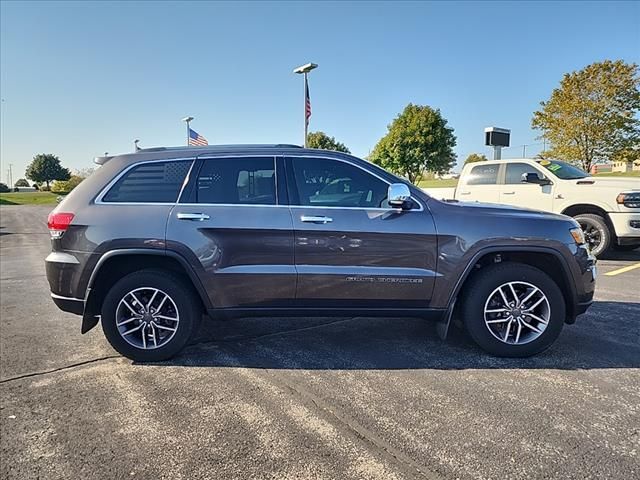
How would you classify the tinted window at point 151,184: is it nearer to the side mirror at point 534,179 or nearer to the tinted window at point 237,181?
the tinted window at point 237,181

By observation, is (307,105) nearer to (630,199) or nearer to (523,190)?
(523,190)

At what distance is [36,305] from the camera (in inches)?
227

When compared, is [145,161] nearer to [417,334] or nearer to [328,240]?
[328,240]

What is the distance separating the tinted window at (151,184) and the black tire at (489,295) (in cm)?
267

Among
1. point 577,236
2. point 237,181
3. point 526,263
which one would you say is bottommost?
point 526,263

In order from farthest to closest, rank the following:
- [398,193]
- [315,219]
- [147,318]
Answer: [147,318] → [315,219] → [398,193]

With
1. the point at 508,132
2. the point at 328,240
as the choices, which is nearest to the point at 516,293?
the point at 328,240

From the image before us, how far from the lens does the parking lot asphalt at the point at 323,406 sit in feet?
7.77

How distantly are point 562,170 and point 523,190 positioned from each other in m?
0.82

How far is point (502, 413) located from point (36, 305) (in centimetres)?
570

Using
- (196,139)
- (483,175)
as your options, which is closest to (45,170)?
(196,139)

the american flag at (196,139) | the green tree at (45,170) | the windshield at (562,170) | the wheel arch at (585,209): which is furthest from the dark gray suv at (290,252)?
the green tree at (45,170)

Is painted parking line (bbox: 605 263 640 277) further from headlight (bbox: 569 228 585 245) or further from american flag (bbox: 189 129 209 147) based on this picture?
american flag (bbox: 189 129 209 147)

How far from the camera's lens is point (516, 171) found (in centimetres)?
950
